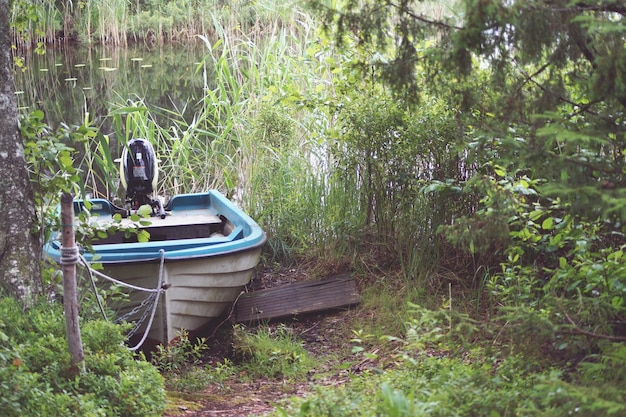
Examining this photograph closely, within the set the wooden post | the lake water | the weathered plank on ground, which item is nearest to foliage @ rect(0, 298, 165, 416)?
the wooden post

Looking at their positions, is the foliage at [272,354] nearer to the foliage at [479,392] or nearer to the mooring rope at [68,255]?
the foliage at [479,392]

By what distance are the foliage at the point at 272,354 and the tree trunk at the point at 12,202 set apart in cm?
150

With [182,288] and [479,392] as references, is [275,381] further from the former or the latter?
[479,392]

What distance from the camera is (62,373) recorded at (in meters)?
3.50

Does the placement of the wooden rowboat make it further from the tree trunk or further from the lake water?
the lake water

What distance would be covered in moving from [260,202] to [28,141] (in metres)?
3.09

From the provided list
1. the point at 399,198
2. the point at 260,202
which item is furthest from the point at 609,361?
the point at 260,202

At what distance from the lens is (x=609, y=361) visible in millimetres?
2932

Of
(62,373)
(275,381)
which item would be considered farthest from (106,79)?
(62,373)

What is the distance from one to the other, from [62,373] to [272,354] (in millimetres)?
1717

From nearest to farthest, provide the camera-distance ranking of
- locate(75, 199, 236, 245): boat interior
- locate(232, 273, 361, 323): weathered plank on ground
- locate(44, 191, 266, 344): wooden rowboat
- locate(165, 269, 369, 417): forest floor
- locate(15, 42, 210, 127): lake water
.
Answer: locate(165, 269, 369, 417): forest floor, locate(44, 191, 266, 344): wooden rowboat, locate(232, 273, 361, 323): weathered plank on ground, locate(75, 199, 236, 245): boat interior, locate(15, 42, 210, 127): lake water

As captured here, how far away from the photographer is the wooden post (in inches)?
139

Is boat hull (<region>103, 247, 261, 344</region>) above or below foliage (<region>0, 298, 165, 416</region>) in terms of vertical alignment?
below

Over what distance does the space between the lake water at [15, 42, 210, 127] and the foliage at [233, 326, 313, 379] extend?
261 inches
